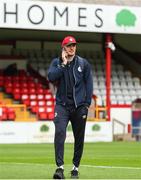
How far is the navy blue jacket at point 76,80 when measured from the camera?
11.6m

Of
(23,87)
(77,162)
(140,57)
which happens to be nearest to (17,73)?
(23,87)

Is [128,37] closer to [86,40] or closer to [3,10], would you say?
[86,40]

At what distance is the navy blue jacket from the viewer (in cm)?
1165

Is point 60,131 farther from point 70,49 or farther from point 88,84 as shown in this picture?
point 70,49

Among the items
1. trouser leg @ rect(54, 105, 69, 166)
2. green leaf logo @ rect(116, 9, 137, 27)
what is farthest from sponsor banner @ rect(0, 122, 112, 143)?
trouser leg @ rect(54, 105, 69, 166)

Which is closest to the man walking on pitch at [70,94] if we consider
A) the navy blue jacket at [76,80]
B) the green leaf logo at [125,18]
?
the navy blue jacket at [76,80]

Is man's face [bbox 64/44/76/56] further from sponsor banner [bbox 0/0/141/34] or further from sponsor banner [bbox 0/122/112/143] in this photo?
sponsor banner [bbox 0/0/141/34]

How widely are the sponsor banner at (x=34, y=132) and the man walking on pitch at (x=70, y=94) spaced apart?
15.6 metres

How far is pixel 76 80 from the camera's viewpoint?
1181 cm

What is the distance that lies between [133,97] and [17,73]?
520cm

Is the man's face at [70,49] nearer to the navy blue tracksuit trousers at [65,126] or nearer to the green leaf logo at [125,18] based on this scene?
the navy blue tracksuit trousers at [65,126]

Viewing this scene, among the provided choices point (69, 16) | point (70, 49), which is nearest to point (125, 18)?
point (69, 16)

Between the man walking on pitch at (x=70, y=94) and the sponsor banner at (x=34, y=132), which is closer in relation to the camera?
the man walking on pitch at (x=70, y=94)

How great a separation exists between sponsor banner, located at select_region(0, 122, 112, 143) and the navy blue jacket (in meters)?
15.6
